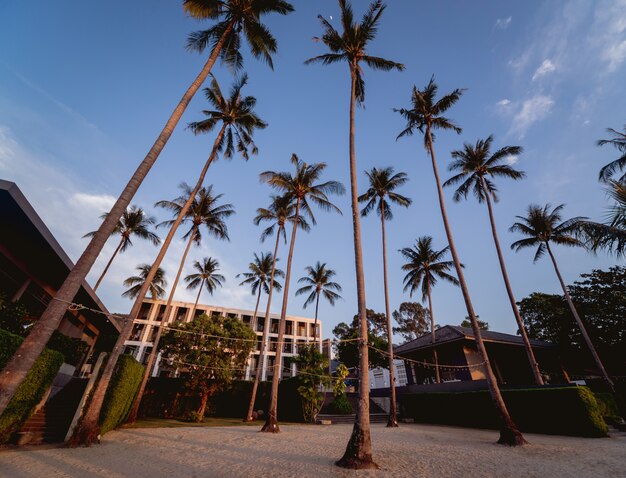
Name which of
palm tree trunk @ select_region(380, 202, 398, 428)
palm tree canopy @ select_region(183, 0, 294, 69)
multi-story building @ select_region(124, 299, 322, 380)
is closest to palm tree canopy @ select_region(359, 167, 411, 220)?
palm tree trunk @ select_region(380, 202, 398, 428)

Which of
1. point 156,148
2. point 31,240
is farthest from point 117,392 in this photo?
point 156,148

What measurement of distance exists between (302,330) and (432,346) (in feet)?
99.7

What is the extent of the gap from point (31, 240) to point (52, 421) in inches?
293

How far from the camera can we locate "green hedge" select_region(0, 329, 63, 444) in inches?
276

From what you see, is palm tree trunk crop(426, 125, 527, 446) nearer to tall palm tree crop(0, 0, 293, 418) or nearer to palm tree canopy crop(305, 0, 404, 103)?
palm tree canopy crop(305, 0, 404, 103)

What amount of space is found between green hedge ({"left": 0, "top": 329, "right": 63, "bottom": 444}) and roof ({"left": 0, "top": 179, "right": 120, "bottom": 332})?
325 centimetres

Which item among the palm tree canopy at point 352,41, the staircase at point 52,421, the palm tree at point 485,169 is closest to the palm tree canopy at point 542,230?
the palm tree at point 485,169

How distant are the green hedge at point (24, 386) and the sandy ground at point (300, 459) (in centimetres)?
83

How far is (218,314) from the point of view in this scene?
4472 cm

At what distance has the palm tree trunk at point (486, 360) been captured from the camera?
9.66 metres

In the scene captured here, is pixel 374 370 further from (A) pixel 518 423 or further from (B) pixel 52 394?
(B) pixel 52 394

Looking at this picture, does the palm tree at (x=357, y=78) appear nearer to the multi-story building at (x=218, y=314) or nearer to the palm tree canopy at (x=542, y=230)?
the palm tree canopy at (x=542, y=230)

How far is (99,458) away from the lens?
7531 millimetres

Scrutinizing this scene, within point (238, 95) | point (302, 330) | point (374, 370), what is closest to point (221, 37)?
point (238, 95)
